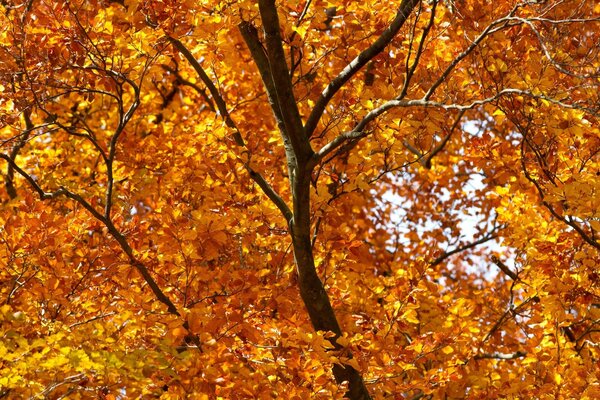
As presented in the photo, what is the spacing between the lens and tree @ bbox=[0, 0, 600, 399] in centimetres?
498

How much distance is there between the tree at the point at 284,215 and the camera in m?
4.98

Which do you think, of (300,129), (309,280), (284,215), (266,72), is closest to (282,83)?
(300,129)

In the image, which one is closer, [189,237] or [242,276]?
[189,237]

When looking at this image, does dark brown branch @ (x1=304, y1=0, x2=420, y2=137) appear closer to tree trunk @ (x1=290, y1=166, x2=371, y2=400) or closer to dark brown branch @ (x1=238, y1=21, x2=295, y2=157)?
dark brown branch @ (x1=238, y1=21, x2=295, y2=157)

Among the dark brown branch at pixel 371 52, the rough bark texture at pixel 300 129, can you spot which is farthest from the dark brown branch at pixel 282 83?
the dark brown branch at pixel 371 52

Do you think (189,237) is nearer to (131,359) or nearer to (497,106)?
(131,359)

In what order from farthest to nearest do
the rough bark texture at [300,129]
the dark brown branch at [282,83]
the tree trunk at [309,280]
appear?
the tree trunk at [309,280] → the rough bark texture at [300,129] → the dark brown branch at [282,83]

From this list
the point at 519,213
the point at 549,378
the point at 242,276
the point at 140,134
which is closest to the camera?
the point at 242,276

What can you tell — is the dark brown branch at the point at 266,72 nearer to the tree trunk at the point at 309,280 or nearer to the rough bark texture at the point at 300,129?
the rough bark texture at the point at 300,129

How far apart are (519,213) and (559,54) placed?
212cm

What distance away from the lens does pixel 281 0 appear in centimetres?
508

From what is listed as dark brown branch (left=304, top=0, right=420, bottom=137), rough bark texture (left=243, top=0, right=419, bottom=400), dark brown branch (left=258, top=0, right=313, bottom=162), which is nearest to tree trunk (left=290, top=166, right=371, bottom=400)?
rough bark texture (left=243, top=0, right=419, bottom=400)

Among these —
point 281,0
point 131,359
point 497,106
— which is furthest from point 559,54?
point 131,359

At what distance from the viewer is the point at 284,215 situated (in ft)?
18.0
